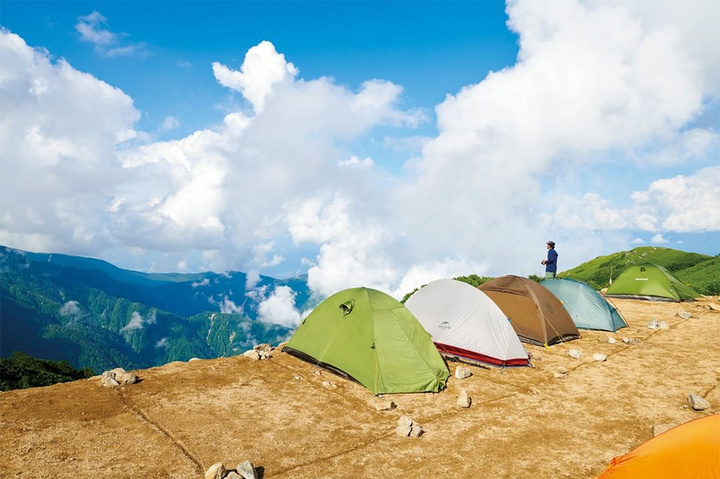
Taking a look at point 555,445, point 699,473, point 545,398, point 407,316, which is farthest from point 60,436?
point 545,398

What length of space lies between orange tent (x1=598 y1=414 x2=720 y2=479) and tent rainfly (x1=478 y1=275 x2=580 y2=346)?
907cm

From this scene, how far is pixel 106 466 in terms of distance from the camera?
614cm

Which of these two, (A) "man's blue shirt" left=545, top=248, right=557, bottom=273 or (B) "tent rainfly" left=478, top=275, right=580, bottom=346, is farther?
(A) "man's blue shirt" left=545, top=248, right=557, bottom=273

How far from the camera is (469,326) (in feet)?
41.1

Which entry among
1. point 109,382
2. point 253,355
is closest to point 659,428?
point 253,355

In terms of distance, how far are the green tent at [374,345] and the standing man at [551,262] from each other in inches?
468

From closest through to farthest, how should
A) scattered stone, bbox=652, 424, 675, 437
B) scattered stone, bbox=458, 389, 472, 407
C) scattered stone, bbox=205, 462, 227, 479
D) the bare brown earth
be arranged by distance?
scattered stone, bbox=205, 462, 227, 479 → the bare brown earth → scattered stone, bbox=652, 424, 675, 437 → scattered stone, bbox=458, 389, 472, 407

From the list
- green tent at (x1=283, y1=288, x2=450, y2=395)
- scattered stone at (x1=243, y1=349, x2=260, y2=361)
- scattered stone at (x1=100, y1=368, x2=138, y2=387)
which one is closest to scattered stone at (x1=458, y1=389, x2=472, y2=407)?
green tent at (x1=283, y1=288, x2=450, y2=395)

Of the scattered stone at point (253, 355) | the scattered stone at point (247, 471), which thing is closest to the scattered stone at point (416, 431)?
the scattered stone at point (247, 471)

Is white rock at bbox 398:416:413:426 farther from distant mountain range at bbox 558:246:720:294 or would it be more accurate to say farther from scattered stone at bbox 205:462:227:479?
distant mountain range at bbox 558:246:720:294

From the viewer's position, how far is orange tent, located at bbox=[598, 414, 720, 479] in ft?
15.1

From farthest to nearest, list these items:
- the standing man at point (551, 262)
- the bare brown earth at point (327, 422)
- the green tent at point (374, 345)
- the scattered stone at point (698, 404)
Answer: the standing man at point (551, 262) < the green tent at point (374, 345) < the scattered stone at point (698, 404) < the bare brown earth at point (327, 422)

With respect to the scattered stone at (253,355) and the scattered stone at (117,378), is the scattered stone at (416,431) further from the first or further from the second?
the scattered stone at (117,378)

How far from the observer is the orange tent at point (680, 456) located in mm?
4602
